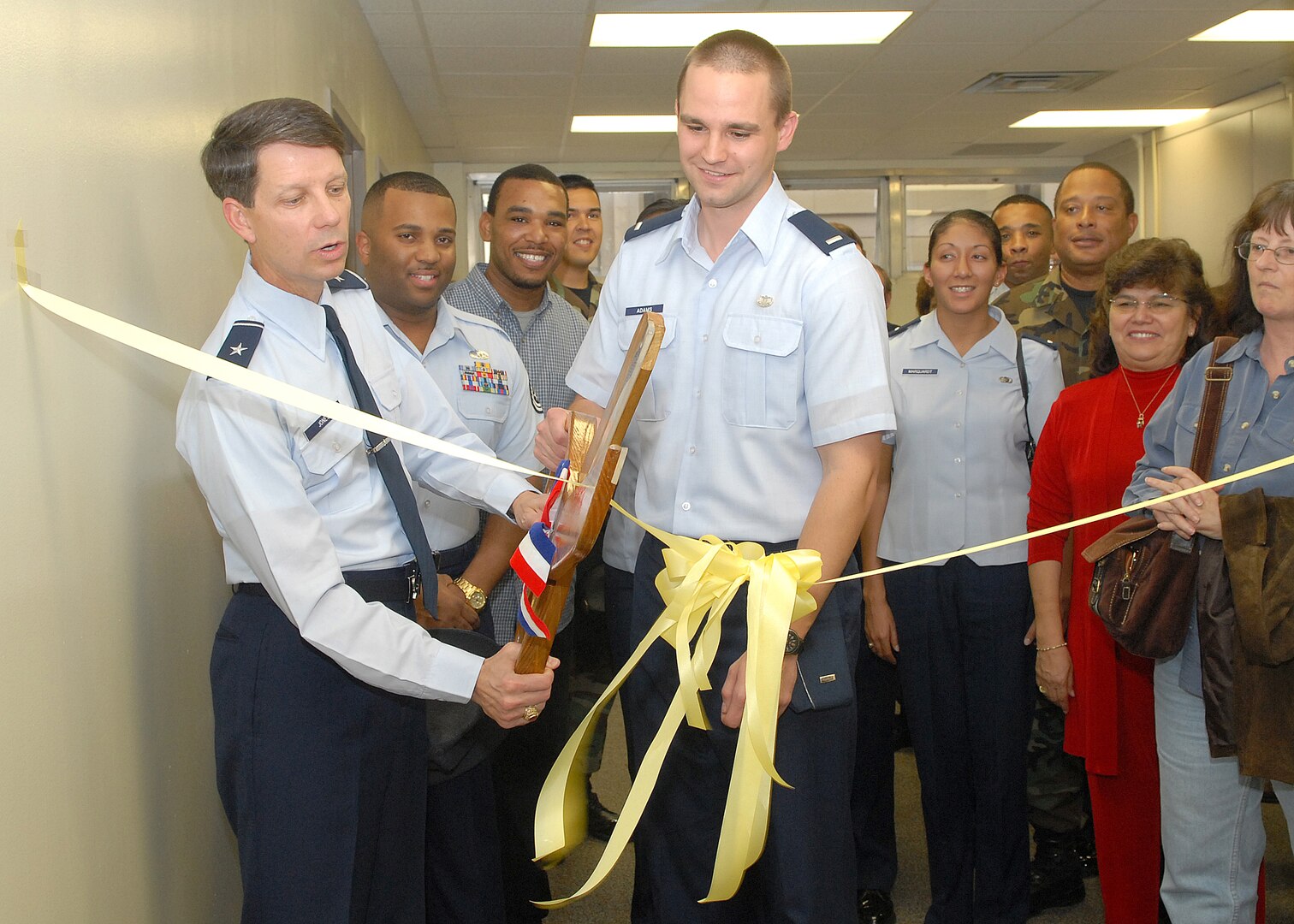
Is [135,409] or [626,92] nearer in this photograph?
[135,409]

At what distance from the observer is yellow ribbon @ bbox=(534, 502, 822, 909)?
58.6 inches

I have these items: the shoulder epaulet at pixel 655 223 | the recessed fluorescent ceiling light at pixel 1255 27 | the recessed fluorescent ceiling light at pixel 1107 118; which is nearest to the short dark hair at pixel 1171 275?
the shoulder epaulet at pixel 655 223

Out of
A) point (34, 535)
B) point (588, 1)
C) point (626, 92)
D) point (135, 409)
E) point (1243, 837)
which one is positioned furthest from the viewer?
point (626, 92)

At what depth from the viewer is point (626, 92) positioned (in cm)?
689

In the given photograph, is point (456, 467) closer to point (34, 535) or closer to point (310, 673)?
point (310, 673)

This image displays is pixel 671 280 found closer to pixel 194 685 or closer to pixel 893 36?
pixel 194 685

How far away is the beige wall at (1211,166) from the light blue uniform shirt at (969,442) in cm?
498

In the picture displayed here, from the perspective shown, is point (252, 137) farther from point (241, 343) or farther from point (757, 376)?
point (757, 376)

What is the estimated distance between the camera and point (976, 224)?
9.22 feet

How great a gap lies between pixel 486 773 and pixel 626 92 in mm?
5566

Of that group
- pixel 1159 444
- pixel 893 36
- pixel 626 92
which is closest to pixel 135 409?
pixel 1159 444

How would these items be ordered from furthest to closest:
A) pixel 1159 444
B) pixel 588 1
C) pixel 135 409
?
1. pixel 588 1
2. pixel 1159 444
3. pixel 135 409

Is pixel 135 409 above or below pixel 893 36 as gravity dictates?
below

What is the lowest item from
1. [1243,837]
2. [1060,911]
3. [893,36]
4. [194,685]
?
[1060,911]
